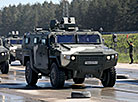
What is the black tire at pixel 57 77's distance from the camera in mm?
16469

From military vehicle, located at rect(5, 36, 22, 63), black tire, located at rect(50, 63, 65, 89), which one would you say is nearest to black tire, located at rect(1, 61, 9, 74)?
military vehicle, located at rect(5, 36, 22, 63)

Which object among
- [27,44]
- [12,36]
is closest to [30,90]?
[27,44]

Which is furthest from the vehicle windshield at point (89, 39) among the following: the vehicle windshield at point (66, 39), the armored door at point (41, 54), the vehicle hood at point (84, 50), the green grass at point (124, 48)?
the green grass at point (124, 48)

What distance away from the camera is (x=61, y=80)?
1648 cm

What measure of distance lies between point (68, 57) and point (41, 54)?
1.79 m

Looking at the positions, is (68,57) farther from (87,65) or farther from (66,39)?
(66,39)

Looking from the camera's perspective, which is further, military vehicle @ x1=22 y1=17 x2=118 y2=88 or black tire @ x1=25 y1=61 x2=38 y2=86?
black tire @ x1=25 y1=61 x2=38 y2=86

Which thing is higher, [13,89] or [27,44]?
[27,44]

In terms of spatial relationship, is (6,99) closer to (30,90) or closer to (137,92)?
(30,90)

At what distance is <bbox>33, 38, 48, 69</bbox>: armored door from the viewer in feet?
57.6

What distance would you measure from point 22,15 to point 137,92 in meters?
172

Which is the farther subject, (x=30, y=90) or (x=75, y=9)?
(x=75, y=9)

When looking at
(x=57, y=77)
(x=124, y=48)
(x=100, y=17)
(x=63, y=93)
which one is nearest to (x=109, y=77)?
(x=57, y=77)

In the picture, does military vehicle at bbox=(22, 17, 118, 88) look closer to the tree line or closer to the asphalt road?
the asphalt road
